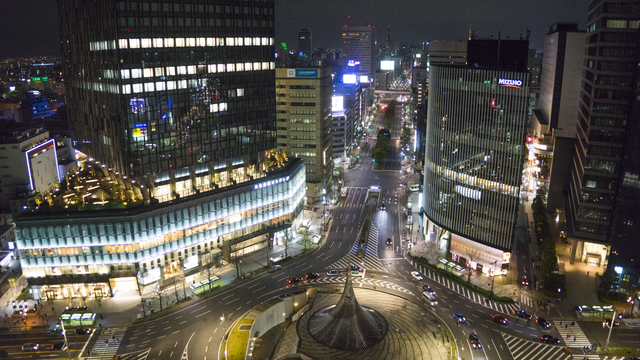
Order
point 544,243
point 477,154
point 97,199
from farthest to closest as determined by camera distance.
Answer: point 544,243
point 477,154
point 97,199

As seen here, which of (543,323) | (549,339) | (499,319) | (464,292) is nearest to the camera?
(549,339)

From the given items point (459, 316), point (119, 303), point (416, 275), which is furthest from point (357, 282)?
point (119, 303)

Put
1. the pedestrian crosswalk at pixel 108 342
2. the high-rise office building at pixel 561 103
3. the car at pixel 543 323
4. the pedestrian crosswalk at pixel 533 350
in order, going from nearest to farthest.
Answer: the pedestrian crosswalk at pixel 533 350, the pedestrian crosswalk at pixel 108 342, the car at pixel 543 323, the high-rise office building at pixel 561 103

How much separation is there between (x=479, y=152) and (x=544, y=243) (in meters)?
26.3

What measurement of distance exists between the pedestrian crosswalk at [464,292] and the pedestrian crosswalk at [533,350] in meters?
9.37

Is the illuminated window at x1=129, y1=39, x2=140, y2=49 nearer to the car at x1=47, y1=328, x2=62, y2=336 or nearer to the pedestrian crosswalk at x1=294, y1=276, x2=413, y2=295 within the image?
the car at x1=47, y1=328, x2=62, y2=336

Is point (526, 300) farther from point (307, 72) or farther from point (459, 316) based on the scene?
point (307, 72)

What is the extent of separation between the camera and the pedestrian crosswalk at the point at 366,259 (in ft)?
331

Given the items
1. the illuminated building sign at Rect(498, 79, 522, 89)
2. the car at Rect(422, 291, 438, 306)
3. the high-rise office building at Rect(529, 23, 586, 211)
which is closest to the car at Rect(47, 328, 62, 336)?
the car at Rect(422, 291, 438, 306)

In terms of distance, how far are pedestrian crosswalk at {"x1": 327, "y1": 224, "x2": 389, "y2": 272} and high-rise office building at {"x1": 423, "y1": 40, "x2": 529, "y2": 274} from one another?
1709 cm

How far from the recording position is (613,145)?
89188 mm

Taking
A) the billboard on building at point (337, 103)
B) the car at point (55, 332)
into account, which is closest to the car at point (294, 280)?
the car at point (55, 332)

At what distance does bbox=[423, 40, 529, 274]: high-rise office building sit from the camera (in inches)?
3553

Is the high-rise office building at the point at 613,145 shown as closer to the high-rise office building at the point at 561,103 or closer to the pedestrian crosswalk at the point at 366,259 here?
the high-rise office building at the point at 561,103
